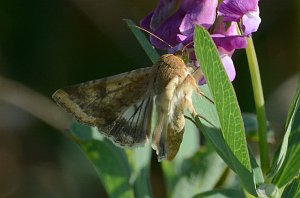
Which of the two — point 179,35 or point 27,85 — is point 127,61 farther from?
point 179,35

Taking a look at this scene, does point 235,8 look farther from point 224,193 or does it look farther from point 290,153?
point 224,193

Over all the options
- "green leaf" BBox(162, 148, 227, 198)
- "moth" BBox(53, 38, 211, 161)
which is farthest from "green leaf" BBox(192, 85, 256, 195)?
"green leaf" BBox(162, 148, 227, 198)

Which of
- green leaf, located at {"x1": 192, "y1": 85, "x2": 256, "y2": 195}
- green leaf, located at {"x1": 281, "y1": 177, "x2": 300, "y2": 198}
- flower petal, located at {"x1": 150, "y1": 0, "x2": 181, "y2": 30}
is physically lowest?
green leaf, located at {"x1": 281, "y1": 177, "x2": 300, "y2": 198}

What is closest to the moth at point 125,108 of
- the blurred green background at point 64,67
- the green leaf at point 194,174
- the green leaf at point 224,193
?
the green leaf at point 224,193

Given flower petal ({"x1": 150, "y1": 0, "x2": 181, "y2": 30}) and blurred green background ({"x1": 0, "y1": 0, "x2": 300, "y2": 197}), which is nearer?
flower petal ({"x1": 150, "y1": 0, "x2": 181, "y2": 30})

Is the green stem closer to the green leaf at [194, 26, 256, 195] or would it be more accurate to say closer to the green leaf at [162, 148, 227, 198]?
the green leaf at [194, 26, 256, 195]

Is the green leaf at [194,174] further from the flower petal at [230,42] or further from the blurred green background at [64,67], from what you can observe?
the blurred green background at [64,67]

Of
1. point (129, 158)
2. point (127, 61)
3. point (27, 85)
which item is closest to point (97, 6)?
point (127, 61)
